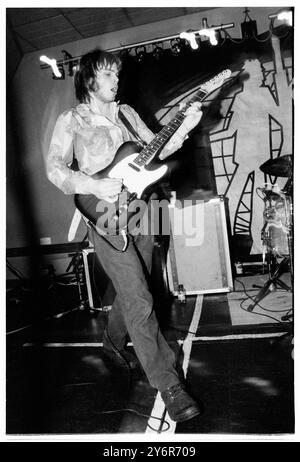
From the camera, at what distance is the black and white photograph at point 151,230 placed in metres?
1.82

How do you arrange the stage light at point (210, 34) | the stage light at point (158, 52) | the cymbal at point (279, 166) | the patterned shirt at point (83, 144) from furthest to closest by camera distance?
the stage light at point (158, 52) < the stage light at point (210, 34) < the cymbal at point (279, 166) < the patterned shirt at point (83, 144)

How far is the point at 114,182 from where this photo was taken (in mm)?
1861

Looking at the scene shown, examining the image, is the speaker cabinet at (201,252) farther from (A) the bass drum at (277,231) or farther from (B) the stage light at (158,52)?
(B) the stage light at (158,52)

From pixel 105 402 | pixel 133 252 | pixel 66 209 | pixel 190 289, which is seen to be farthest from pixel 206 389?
pixel 66 209

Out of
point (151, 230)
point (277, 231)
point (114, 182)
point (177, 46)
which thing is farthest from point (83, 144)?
point (177, 46)

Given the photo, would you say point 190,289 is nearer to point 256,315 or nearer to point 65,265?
point 256,315

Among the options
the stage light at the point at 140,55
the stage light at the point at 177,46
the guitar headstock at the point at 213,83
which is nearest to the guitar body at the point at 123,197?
the guitar headstock at the point at 213,83

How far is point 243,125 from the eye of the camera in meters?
5.56

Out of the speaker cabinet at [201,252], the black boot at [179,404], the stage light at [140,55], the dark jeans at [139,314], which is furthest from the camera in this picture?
the stage light at [140,55]

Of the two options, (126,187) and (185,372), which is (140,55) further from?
(185,372)

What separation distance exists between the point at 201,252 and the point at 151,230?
2010 mm

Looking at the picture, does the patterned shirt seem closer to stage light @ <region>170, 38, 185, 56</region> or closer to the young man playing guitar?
the young man playing guitar

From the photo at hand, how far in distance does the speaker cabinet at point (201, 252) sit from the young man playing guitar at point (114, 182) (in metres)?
1.84

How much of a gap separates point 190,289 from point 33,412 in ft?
7.89
